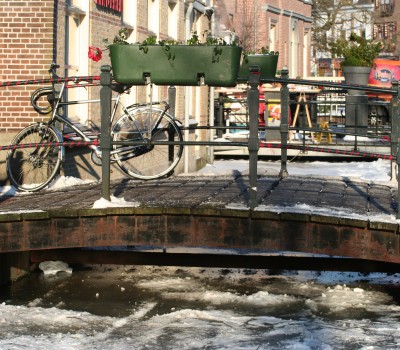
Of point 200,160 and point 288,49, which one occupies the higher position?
point 288,49

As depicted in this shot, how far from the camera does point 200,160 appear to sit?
69.6 feet

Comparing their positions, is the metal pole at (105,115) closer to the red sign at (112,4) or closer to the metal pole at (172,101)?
the metal pole at (172,101)

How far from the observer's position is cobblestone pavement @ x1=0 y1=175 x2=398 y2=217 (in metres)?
9.01

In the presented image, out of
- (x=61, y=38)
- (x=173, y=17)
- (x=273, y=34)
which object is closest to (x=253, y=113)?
(x=61, y=38)

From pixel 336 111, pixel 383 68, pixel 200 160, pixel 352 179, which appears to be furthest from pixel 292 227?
pixel 336 111

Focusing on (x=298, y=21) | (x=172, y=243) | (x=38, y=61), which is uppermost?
(x=298, y=21)

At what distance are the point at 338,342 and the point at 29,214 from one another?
269cm

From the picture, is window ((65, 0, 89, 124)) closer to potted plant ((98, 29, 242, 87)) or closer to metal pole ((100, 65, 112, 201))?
potted plant ((98, 29, 242, 87))

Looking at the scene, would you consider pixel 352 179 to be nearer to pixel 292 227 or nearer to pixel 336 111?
pixel 292 227

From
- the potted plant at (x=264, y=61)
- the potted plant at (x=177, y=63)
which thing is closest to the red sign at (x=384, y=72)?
the potted plant at (x=264, y=61)

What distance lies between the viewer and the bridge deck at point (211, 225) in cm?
845

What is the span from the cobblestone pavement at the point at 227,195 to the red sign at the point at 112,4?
13.4ft

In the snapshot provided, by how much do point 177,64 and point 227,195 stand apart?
51.9 inches

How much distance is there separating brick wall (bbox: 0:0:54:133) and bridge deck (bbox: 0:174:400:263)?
3105mm
